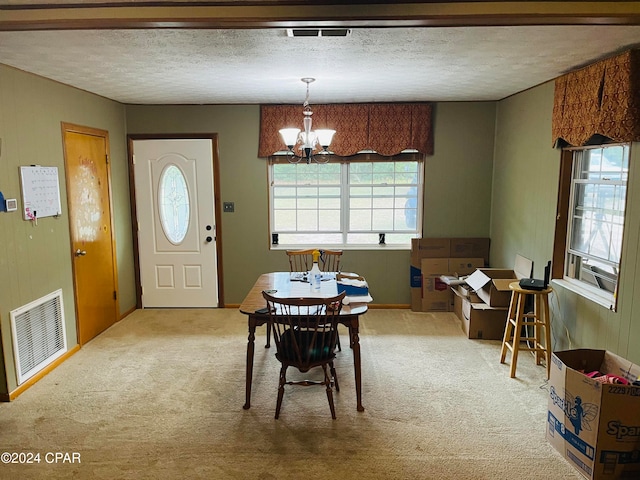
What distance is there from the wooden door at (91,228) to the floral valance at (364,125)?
1.71 metres

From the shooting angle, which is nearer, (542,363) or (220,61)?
(220,61)

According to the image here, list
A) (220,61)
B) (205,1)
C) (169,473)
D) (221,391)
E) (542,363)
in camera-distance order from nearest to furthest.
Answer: (205,1) < (169,473) < (220,61) < (221,391) < (542,363)

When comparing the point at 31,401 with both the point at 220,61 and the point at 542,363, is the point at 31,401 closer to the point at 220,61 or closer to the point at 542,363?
the point at 220,61

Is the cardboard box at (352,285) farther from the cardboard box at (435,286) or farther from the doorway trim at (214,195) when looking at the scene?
the doorway trim at (214,195)

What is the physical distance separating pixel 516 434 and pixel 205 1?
2.92 m

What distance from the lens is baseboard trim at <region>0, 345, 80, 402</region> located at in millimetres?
3178

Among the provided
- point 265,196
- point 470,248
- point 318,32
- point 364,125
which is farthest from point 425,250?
point 318,32

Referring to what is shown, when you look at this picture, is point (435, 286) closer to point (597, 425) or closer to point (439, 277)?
point (439, 277)

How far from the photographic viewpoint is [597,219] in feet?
10.9

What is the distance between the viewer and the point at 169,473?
7.88 feet

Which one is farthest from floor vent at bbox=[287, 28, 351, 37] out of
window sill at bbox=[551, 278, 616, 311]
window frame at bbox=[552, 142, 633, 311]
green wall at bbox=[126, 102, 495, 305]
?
green wall at bbox=[126, 102, 495, 305]

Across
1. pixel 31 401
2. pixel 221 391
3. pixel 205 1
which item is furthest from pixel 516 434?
pixel 31 401

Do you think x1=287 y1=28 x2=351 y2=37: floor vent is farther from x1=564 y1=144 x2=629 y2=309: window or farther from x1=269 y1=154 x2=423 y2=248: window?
x1=269 y1=154 x2=423 y2=248: window

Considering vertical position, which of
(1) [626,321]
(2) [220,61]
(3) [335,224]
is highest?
(2) [220,61]
